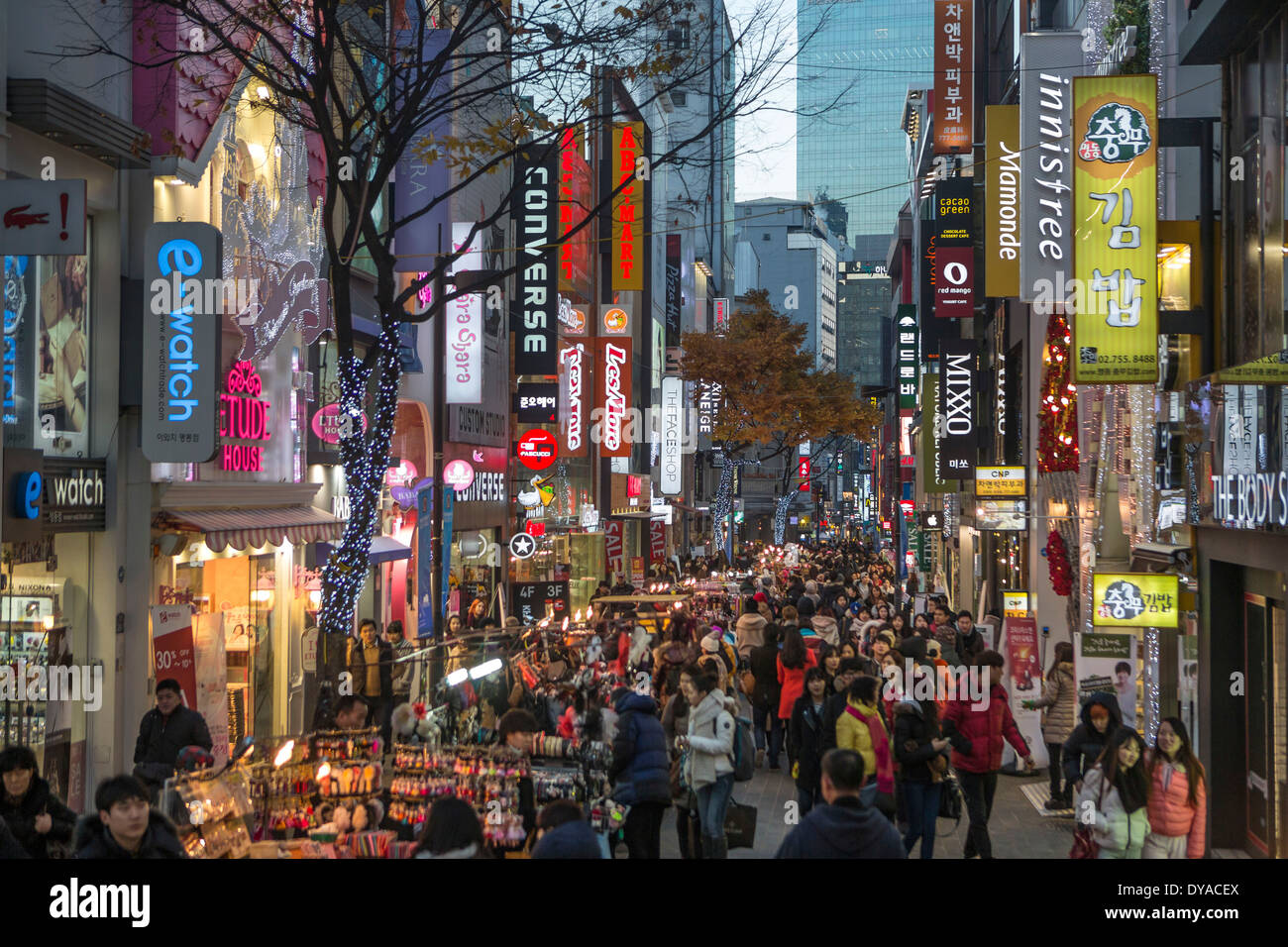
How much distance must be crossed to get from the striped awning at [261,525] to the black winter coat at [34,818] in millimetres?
7030

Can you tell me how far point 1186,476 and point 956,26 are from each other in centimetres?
2212

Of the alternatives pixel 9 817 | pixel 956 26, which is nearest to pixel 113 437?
pixel 9 817

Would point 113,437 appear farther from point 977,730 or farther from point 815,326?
point 815,326

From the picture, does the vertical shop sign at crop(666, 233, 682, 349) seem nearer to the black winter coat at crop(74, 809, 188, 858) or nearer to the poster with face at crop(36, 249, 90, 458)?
the poster with face at crop(36, 249, 90, 458)

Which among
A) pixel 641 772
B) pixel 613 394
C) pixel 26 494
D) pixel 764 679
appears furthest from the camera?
pixel 613 394

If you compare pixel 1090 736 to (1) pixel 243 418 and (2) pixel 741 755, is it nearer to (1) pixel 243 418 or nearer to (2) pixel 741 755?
(2) pixel 741 755

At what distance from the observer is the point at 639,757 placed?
10.4 metres

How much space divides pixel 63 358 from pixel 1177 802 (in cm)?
1088

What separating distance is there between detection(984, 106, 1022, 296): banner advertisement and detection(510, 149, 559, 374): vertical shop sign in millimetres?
9920

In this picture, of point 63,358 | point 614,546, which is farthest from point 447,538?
point 63,358

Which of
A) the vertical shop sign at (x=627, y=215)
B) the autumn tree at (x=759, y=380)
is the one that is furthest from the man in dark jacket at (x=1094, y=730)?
the autumn tree at (x=759, y=380)

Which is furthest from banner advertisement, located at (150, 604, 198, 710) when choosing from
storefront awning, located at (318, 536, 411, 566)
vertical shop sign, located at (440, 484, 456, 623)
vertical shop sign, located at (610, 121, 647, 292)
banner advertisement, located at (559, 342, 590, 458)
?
banner advertisement, located at (559, 342, 590, 458)

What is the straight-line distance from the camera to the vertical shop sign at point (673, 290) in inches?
→ 2616

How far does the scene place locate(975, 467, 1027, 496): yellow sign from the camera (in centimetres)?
2695
